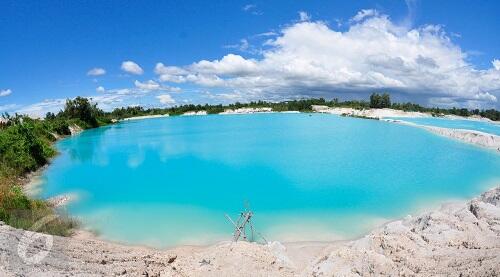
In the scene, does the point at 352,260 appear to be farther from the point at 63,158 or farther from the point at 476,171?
the point at 63,158

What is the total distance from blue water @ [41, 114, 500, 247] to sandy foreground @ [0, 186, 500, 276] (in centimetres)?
425

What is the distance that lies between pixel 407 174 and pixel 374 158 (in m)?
7.87

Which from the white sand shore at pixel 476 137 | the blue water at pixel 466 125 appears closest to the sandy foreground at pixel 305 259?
the white sand shore at pixel 476 137

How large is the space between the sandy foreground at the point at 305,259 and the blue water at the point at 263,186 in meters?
4.25

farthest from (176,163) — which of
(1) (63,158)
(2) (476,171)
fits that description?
(2) (476,171)

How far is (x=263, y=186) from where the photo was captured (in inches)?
978

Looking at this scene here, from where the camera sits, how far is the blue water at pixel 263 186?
17.0m

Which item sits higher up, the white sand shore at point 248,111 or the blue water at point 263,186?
the white sand shore at point 248,111

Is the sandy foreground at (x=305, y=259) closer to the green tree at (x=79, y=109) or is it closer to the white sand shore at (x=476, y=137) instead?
the white sand shore at (x=476, y=137)

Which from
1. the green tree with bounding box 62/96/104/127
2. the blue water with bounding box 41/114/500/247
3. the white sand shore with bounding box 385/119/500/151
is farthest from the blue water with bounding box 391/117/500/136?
the green tree with bounding box 62/96/104/127

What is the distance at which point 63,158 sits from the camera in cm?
3975

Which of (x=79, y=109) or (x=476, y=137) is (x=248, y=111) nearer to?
(x=79, y=109)

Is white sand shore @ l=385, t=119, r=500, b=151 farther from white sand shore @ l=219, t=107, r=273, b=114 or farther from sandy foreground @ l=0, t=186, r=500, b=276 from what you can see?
white sand shore @ l=219, t=107, r=273, b=114

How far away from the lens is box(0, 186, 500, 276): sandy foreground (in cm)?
872
